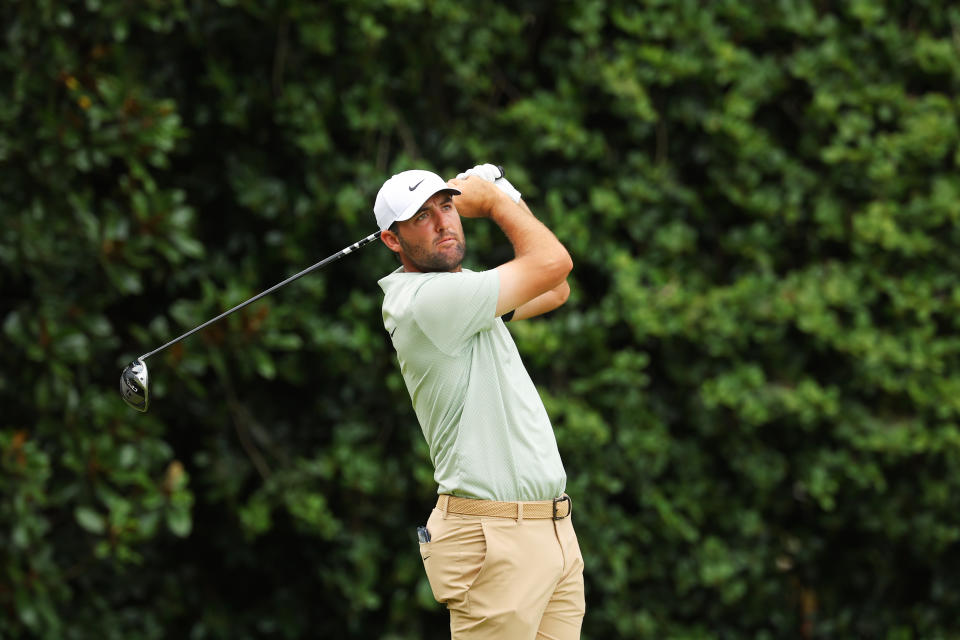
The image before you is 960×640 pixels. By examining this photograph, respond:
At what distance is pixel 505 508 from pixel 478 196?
0.71m

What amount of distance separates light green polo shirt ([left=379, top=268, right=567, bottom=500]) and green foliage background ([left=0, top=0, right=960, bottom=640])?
1.62 m

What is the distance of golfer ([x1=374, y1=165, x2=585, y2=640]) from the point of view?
2664mm

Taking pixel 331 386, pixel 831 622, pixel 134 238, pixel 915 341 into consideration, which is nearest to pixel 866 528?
pixel 831 622

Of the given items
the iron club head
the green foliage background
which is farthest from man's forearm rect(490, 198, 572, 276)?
the green foliage background

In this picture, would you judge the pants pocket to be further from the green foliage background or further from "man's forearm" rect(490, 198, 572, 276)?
the green foliage background

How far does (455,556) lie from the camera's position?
8.97 feet

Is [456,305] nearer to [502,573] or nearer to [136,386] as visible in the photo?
[502,573]

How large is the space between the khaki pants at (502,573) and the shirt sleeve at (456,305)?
1.39 feet

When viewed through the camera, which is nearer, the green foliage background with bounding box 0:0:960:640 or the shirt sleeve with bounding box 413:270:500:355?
the shirt sleeve with bounding box 413:270:500:355

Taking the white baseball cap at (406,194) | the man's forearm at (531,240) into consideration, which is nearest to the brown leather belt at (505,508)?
the man's forearm at (531,240)

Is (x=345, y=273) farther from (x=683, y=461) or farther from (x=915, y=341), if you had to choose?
(x=915, y=341)

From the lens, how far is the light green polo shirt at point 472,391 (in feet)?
8.66

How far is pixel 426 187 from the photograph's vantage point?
272cm

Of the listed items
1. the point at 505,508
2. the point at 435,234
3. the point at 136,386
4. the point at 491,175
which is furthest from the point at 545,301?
the point at 136,386
